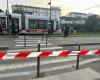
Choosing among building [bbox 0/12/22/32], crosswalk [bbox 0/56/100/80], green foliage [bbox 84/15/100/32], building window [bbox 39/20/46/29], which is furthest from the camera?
green foliage [bbox 84/15/100/32]

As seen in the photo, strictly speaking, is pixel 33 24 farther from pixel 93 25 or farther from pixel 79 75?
pixel 93 25

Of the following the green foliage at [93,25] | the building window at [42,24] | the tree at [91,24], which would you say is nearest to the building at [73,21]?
the tree at [91,24]

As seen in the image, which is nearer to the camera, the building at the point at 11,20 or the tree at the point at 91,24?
the building at the point at 11,20

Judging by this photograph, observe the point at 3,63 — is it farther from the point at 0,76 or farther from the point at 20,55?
the point at 20,55

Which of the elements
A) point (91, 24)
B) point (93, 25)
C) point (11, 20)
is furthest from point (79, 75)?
point (91, 24)

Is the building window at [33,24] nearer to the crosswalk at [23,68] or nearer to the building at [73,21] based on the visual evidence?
the crosswalk at [23,68]

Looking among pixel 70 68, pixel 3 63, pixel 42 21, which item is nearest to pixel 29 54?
pixel 70 68

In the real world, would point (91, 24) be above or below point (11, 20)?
below

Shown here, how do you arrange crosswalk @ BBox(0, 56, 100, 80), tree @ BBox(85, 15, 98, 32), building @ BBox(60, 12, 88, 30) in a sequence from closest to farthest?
crosswalk @ BBox(0, 56, 100, 80)
tree @ BBox(85, 15, 98, 32)
building @ BBox(60, 12, 88, 30)

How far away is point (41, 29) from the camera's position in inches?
1401

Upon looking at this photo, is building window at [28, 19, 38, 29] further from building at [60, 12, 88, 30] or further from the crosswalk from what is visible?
building at [60, 12, 88, 30]

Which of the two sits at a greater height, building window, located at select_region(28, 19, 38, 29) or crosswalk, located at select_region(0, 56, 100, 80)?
building window, located at select_region(28, 19, 38, 29)

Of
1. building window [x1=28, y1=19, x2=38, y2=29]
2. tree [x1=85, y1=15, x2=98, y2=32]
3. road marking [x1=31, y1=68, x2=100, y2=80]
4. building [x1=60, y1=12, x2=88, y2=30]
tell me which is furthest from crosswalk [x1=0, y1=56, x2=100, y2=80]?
tree [x1=85, y1=15, x2=98, y2=32]

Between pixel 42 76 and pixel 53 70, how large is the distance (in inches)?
37.4
